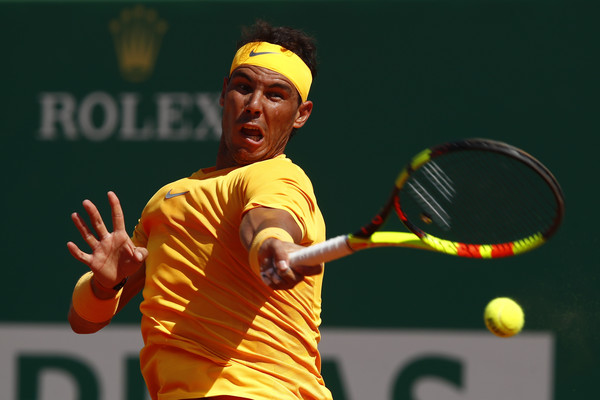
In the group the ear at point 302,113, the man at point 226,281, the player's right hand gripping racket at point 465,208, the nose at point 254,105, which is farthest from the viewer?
the ear at point 302,113

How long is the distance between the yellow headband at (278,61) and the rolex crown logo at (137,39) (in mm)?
1887

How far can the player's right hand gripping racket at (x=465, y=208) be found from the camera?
2182 millimetres

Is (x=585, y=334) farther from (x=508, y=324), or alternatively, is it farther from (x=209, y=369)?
(x=209, y=369)

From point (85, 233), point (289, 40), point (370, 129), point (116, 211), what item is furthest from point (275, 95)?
point (370, 129)

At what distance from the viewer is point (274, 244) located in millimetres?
2092

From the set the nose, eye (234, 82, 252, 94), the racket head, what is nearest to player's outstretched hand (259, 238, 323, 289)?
the racket head

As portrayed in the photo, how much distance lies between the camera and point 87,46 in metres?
4.74

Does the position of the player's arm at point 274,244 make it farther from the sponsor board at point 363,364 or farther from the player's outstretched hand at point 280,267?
the sponsor board at point 363,364

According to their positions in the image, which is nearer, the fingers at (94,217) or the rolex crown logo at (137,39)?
the fingers at (94,217)

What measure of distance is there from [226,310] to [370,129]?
2.27 metres

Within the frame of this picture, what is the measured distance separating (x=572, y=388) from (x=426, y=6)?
1900 mm

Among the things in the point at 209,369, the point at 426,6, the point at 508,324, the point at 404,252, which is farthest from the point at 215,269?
the point at 426,6

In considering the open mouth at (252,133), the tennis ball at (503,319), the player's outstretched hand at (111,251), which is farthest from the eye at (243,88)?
the tennis ball at (503,319)

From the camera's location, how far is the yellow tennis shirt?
240cm
